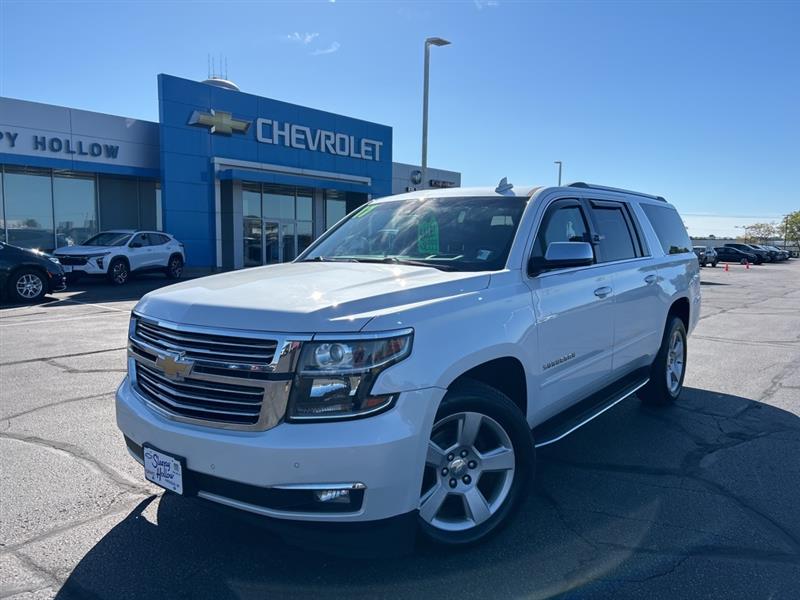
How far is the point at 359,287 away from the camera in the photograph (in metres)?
3.17

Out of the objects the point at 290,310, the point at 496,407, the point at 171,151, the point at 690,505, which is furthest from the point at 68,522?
the point at 171,151

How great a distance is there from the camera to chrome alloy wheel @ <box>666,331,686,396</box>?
609 cm

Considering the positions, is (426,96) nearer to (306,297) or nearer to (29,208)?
(29,208)

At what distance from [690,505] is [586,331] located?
127 cm

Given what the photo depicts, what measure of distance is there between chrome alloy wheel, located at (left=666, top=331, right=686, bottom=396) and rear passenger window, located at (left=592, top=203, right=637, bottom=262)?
1.29 metres

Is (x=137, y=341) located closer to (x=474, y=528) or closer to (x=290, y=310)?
(x=290, y=310)

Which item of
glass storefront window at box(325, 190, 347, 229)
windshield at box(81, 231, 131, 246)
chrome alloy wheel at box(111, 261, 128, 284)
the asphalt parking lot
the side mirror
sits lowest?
the asphalt parking lot

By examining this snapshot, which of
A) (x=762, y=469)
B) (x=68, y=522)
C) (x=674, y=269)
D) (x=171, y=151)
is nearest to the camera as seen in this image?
(x=68, y=522)

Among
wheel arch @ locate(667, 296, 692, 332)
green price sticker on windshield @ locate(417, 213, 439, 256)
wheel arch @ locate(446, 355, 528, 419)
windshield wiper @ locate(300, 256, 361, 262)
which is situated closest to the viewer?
wheel arch @ locate(446, 355, 528, 419)

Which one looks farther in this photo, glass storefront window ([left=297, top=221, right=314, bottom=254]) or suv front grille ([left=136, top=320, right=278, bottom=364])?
glass storefront window ([left=297, top=221, right=314, bottom=254])

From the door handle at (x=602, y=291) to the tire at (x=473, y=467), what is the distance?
1.49 m

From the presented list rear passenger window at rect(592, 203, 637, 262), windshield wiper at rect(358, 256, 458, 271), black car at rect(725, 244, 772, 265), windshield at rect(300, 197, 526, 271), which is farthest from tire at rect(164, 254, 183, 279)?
black car at rect(725, 244, 772, 265)

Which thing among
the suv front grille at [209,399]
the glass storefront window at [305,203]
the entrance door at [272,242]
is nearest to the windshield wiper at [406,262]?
the suv front grille at [209,399]

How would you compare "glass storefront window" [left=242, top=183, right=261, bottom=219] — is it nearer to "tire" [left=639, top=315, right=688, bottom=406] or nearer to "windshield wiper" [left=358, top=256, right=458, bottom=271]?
"tire" [left=639, top=315, right=688, bottom=406]
